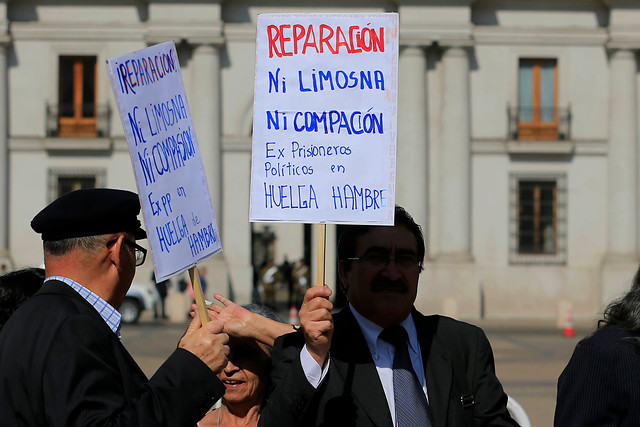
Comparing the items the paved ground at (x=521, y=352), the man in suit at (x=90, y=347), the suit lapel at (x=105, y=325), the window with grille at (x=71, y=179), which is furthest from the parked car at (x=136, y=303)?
the suit lapel at (x=105, y=325)

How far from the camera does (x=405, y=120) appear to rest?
3034cm

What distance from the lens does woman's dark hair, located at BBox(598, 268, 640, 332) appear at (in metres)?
3.96

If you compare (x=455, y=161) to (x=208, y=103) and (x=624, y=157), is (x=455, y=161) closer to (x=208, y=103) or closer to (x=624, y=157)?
(x=624, y=157)

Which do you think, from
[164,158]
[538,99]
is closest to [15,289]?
[164,158]

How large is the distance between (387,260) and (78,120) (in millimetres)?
27868

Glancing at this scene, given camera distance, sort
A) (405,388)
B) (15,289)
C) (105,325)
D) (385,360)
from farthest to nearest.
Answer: (15,289)
(385,360)
(405,388)
(105,325)

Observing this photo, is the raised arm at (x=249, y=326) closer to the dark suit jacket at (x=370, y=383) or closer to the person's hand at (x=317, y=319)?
the dark suit jacket at (x=370, y=383)

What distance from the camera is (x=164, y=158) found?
4.00m

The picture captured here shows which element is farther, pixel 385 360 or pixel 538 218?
pixel 538 218

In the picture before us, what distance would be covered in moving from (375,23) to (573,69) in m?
27.7

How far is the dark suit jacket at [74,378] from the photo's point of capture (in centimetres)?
326

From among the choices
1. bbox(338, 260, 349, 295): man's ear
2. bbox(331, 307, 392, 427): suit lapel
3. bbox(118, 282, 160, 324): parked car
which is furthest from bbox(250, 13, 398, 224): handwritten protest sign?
bbox(118, 282, 160, 324): parked car

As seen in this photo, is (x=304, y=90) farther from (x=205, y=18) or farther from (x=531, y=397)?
(x=205, y=18)

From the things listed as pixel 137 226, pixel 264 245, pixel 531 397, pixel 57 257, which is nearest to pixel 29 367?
pixel 57 257
